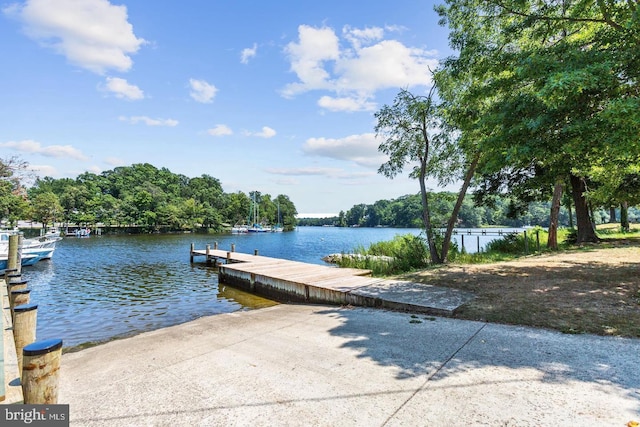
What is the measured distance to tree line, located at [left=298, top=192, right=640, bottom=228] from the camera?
13625 mm

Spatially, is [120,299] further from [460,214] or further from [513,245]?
[460,214]

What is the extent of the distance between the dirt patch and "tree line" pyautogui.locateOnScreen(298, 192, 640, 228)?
3.87 meters

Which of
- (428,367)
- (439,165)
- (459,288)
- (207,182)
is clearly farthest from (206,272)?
(207,182)

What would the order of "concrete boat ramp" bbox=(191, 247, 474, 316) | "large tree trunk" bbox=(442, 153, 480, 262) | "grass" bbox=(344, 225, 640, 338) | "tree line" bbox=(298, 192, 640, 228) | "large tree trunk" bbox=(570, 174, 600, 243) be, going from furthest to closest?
"large tree trunk" bbox=(570, 174, 600, 243) → "tree line" bbox=(298, 192, 640, 228) → "large tree trunk" bbox=(442, 153, 480, 262) → "concrete boat ramp" bbox=(191, 247, 474, 316) → "grass" bbox=(344, 225, 640, 338)

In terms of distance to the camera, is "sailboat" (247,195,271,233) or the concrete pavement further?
"sailboat" (247,195,271,233)

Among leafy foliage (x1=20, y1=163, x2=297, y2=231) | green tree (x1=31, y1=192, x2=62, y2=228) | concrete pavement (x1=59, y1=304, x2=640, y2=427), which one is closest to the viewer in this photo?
concrete pavement (x1=59, y1=304, x2=640, y2=427)

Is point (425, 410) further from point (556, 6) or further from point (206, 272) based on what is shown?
point (206, 272)

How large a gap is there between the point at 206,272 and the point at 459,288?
1541 centimetres

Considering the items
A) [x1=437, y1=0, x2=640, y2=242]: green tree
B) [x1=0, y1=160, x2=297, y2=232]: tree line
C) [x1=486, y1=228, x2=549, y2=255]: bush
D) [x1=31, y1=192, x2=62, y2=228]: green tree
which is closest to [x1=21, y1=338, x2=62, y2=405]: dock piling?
[x1=437, y1=0, x2=640, y2=242]: green tree

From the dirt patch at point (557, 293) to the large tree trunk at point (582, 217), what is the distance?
784 cm

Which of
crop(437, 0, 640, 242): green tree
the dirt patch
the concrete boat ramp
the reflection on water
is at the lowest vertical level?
the reflection on water

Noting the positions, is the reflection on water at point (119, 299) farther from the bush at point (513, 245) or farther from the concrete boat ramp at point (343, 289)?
the bush at point (513, 245)

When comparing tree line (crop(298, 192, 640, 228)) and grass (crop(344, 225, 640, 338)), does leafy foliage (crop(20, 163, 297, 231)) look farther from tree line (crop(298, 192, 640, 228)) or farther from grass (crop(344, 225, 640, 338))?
grass (crop(344, 225, 640, 338))

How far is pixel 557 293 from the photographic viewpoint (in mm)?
6656
